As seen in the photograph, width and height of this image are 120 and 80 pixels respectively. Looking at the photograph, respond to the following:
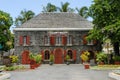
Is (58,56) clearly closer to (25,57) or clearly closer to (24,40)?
(25,57)

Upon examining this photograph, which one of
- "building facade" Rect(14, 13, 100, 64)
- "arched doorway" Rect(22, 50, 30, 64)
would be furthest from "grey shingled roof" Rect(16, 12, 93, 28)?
"arched doorway" Rect(22, 50, 30, 64)

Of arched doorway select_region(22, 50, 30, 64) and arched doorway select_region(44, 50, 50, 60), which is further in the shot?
arched doorway select_region(44, 50, 50, 60)

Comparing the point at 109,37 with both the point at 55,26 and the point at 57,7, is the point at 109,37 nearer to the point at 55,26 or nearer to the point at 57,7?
the point at 55,26

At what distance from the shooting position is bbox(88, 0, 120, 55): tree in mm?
50916

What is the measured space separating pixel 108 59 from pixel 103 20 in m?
5.55

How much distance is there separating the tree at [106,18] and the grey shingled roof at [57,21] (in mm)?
10713

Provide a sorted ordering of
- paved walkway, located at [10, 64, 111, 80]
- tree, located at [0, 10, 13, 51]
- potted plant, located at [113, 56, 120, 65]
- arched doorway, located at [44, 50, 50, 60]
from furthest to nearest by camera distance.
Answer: tree, located at [0, 10, 13, 51] < arched doorway, located at [44, 50, 50, 60] < potted plant, located at [113, 56, 120, 65] < paved walkway, located at [10, 64, 111, 80]

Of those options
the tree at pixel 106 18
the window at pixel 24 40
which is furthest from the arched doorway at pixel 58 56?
the tree at pixel 106 18

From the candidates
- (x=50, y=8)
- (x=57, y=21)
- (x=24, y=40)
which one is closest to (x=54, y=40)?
(x=57, y=21)

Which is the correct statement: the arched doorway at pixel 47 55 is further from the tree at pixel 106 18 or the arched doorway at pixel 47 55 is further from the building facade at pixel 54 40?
the tree at pixel 106 18

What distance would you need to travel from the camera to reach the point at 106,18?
2074 inches

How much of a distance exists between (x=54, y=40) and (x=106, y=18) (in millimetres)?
14929

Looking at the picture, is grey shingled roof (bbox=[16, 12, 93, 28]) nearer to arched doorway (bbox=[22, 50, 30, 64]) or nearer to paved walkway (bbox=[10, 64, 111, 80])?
arched doorway (bbox=[22, 50, 30, 64])

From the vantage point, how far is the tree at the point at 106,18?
50.9 metres
